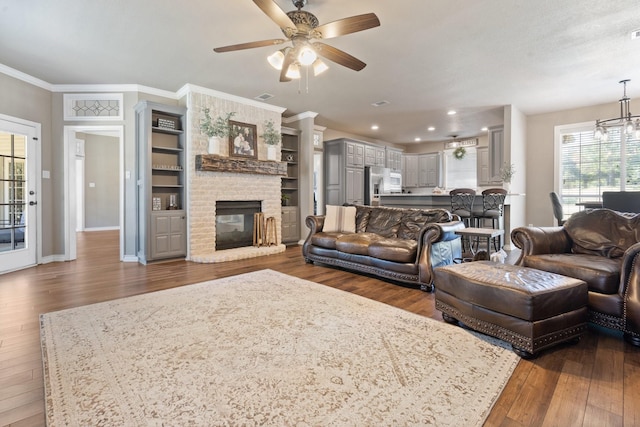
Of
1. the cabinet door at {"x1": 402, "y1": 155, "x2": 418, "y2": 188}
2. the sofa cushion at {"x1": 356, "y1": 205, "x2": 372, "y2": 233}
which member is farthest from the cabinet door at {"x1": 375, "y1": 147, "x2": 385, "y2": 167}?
the sofa cushion at {"x1": 356, "y1": 205, "x2": 372, "y2": 233}

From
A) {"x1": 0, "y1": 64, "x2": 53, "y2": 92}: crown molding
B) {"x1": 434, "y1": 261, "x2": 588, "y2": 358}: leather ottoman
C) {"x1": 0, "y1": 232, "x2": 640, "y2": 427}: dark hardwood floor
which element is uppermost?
{"x1": 0, "y1": 64, "x2": 53, "y2": 92}: crown molding

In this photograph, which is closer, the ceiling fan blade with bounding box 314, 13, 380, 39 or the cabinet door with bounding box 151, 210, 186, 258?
the ceiling fan blade with bounding box 314, 13, 380, 39

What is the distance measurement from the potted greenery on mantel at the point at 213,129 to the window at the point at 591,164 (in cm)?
680

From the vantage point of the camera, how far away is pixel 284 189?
695 cm

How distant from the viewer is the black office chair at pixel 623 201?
13.5 feet

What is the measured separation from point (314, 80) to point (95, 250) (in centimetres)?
515

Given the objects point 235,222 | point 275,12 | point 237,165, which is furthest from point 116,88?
point 275,12

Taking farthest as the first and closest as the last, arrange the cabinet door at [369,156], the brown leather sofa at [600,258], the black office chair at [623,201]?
the cabinet door at [369,156] → the black office chair at [623,201] → the brown leather sofa at [600,258]

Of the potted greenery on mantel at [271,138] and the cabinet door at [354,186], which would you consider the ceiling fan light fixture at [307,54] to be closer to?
the potted greenery on mantel at [271,138]

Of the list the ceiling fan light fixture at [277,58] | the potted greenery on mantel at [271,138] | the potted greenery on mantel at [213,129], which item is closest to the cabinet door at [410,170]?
the potted greenery on mantel at [271,138]

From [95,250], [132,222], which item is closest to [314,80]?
[132,222]

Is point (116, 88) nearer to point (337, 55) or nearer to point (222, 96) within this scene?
point (222, 96)

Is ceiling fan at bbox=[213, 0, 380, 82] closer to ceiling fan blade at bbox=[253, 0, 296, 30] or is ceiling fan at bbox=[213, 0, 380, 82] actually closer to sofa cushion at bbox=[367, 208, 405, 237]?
ceiling fan blade at bbox=[253, 0, 296, 30]

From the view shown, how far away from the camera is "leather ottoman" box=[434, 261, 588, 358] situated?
74.8 inches
